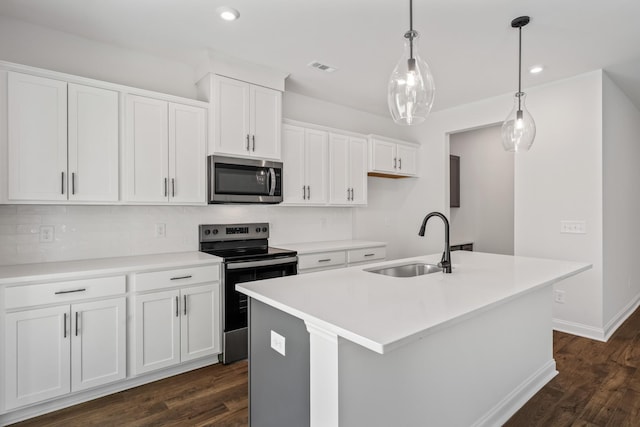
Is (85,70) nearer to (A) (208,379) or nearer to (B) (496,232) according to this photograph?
(A) (208,379)

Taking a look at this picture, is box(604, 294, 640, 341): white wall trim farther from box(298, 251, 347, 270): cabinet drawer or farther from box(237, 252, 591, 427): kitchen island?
box(298, 251, 347, 270): cabinet drawer

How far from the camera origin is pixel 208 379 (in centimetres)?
262

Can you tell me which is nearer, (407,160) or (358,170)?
(358,170)

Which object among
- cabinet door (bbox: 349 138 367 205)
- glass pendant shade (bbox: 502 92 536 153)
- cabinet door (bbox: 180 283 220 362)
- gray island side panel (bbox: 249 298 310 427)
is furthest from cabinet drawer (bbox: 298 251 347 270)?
glass pendant shade (bbox: 502 92 536 153)

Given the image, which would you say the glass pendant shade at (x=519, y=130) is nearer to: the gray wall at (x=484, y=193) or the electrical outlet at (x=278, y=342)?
the electrical outlet at (x=278, y=342)

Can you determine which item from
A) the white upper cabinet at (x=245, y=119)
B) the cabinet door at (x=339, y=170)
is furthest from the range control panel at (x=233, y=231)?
the cabinet door at (x=339, y=170)

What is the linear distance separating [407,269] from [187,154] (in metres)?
2.00

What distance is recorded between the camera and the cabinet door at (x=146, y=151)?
2.66m

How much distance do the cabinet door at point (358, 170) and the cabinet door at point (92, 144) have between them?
2464 mm

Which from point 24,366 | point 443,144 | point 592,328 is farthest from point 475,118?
point 24,366

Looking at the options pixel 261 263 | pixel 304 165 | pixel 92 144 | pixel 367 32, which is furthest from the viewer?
pixel 304 165

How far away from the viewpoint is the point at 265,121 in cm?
330

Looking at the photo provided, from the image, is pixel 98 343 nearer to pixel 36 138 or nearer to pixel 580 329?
pixel 36 138

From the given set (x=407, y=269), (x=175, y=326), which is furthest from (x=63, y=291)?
(x=407, y=269)
